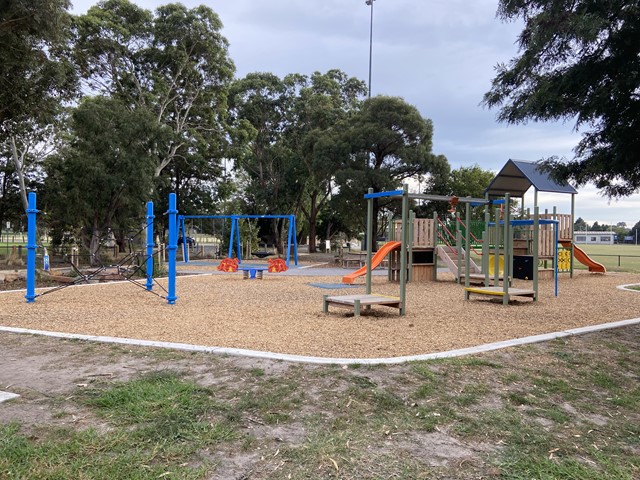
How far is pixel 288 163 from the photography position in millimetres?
35156

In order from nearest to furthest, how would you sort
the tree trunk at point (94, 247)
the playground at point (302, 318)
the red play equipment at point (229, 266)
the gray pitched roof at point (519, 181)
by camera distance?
the playground at point (302, 318) → the red play equipment at point (229, 266) → the gray pitched roof at point (519, 181) → the tree trunk at point (94, 247)

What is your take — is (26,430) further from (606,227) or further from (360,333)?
(606,227)

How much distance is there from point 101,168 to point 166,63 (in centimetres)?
1093

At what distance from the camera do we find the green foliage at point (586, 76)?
5.91 metres

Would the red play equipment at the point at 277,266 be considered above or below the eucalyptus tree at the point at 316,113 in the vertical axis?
below

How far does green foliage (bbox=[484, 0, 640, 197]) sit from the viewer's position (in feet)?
19.4

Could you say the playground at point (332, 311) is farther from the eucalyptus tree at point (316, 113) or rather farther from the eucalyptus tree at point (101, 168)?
the eucalyptus tree at point (316, 113)

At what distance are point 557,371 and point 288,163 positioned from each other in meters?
31.2

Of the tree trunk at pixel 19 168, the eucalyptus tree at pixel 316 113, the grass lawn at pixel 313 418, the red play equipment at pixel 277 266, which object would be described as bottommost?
the grass lawn at pixel 313 418

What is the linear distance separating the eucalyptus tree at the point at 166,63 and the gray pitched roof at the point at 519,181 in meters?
16.2

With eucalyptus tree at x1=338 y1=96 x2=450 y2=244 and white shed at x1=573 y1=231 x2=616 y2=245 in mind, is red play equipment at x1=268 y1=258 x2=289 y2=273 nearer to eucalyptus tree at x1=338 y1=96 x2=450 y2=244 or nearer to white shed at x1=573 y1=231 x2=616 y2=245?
eucalyptus tree at x1=338 y1=96 x2=450 y2=244

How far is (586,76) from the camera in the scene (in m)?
6.27

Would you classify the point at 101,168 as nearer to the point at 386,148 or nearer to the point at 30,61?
the point at 30,61

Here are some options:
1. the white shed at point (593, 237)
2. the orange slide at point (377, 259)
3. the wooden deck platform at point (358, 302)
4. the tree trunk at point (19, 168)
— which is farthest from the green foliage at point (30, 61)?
the white shed at point (593, 237)
